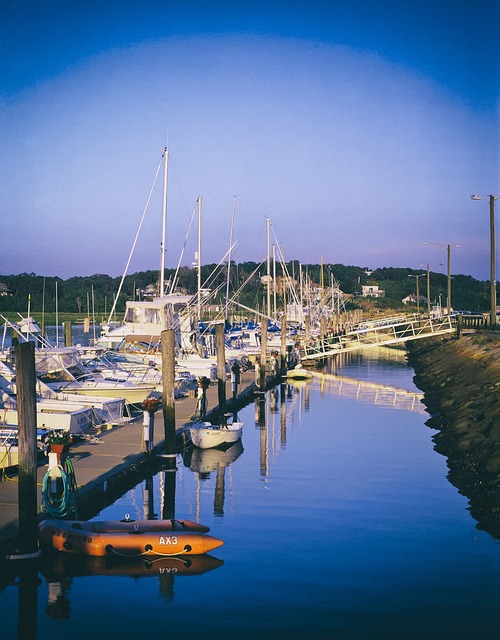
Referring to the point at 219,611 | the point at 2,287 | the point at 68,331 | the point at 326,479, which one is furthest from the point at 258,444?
the point at 2,287

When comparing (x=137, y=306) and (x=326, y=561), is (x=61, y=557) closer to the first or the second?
(x=326, y=561)

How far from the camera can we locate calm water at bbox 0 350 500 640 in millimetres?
13094

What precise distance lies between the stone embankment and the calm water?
542 millimetres

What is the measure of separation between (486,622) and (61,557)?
7.82m

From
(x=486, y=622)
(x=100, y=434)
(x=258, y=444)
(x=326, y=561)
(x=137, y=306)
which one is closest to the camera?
(x=486, y=622)

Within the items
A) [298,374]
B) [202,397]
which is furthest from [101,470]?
[298,374]

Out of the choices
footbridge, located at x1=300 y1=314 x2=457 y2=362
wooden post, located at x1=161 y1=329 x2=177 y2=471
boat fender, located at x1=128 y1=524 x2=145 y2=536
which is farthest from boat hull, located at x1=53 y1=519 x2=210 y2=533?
footbridge, located at x1=300 y1=314 x2=457 y2=362

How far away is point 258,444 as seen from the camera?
30.3m

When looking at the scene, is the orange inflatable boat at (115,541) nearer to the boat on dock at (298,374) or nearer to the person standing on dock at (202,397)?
the person standing on dock at (202,397)

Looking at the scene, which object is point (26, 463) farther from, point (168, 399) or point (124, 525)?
point (168, 399)

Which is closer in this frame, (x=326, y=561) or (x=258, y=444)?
(x=326, y=561)

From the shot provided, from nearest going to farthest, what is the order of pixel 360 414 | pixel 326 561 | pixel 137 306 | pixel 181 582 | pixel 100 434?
pixel 181 582, pixel 326 561, pixel 100 434, pixel 360 414, pixel 137 306

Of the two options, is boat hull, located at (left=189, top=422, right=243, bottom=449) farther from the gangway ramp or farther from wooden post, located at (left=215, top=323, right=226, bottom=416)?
the gangway ramp

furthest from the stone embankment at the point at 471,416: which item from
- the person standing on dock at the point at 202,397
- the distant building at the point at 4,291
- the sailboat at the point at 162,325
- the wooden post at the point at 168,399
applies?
the distant building at the point at 4,291
